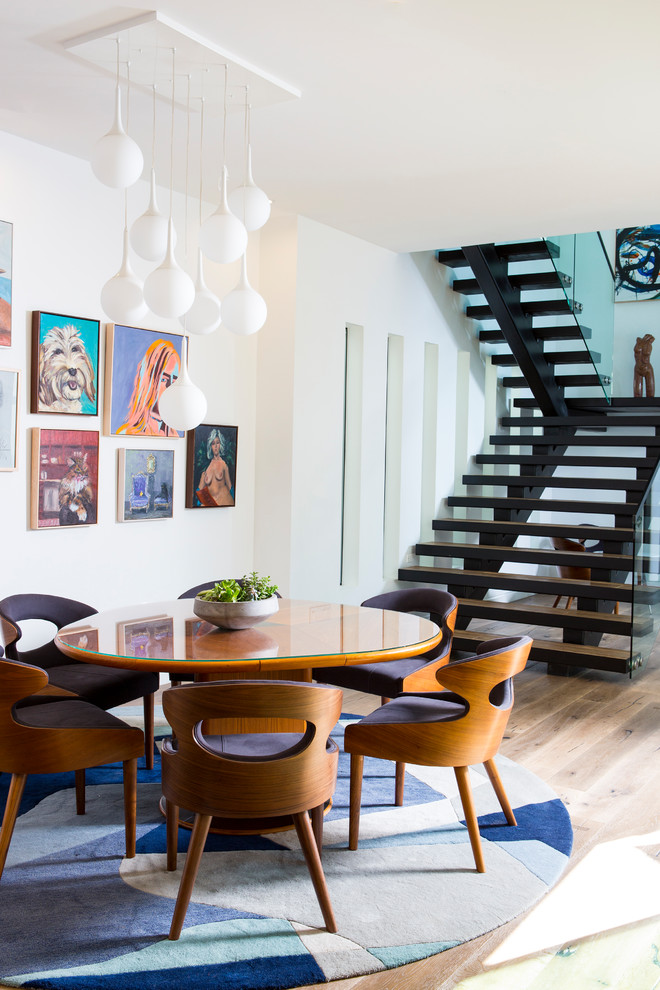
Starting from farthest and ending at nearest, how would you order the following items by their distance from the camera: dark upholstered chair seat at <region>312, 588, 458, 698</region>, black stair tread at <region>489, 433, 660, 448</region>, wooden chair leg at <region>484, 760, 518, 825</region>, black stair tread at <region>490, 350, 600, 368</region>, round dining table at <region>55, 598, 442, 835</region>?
black stair tread at <region>490, 350, 600, 368</region>, black stair tread at <region>489, 433, 660, 448</region>, dark upholstered chair seat at <region>312, 588, 458, 698</region>, wooden chair leg at <region>484, 760, 518, 825</region>, round dining table at <region>55, 598, 442, 835</region>

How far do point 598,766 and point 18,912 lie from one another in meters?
2.66

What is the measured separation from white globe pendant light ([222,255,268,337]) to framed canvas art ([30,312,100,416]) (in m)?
1.59

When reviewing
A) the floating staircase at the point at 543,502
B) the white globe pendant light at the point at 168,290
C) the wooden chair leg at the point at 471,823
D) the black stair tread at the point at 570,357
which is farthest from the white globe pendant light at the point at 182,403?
the black stair tread at the point at 570,357

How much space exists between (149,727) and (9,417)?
5.61ft

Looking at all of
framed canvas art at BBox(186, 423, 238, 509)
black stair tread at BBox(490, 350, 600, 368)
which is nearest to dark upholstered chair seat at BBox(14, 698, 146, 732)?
framed canvas art at BBox(186, 423, 238, 509)

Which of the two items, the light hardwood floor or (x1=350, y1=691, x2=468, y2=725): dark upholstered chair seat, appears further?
(x1=350, y1=691, x2=468, y2=725): dark upholstered chair seat

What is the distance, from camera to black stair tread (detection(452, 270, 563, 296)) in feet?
23.4

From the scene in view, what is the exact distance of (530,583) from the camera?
249 inches

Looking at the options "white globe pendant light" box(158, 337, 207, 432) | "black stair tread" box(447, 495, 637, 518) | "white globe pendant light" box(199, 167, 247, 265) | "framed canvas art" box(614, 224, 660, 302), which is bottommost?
"black stair tread" box(447, 495, 637, 518)

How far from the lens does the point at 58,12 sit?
3.19 metres

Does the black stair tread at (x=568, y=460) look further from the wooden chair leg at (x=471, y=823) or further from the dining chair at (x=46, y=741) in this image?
the dining chair at (x=46, y=741)

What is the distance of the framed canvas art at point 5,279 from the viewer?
14.4 feet

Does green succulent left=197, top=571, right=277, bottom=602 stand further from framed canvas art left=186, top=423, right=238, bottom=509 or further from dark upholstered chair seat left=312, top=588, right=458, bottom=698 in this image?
framed canvas art left=186, top=423, right=238, bottom=509

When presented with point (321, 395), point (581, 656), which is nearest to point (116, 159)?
point (321, 395)
